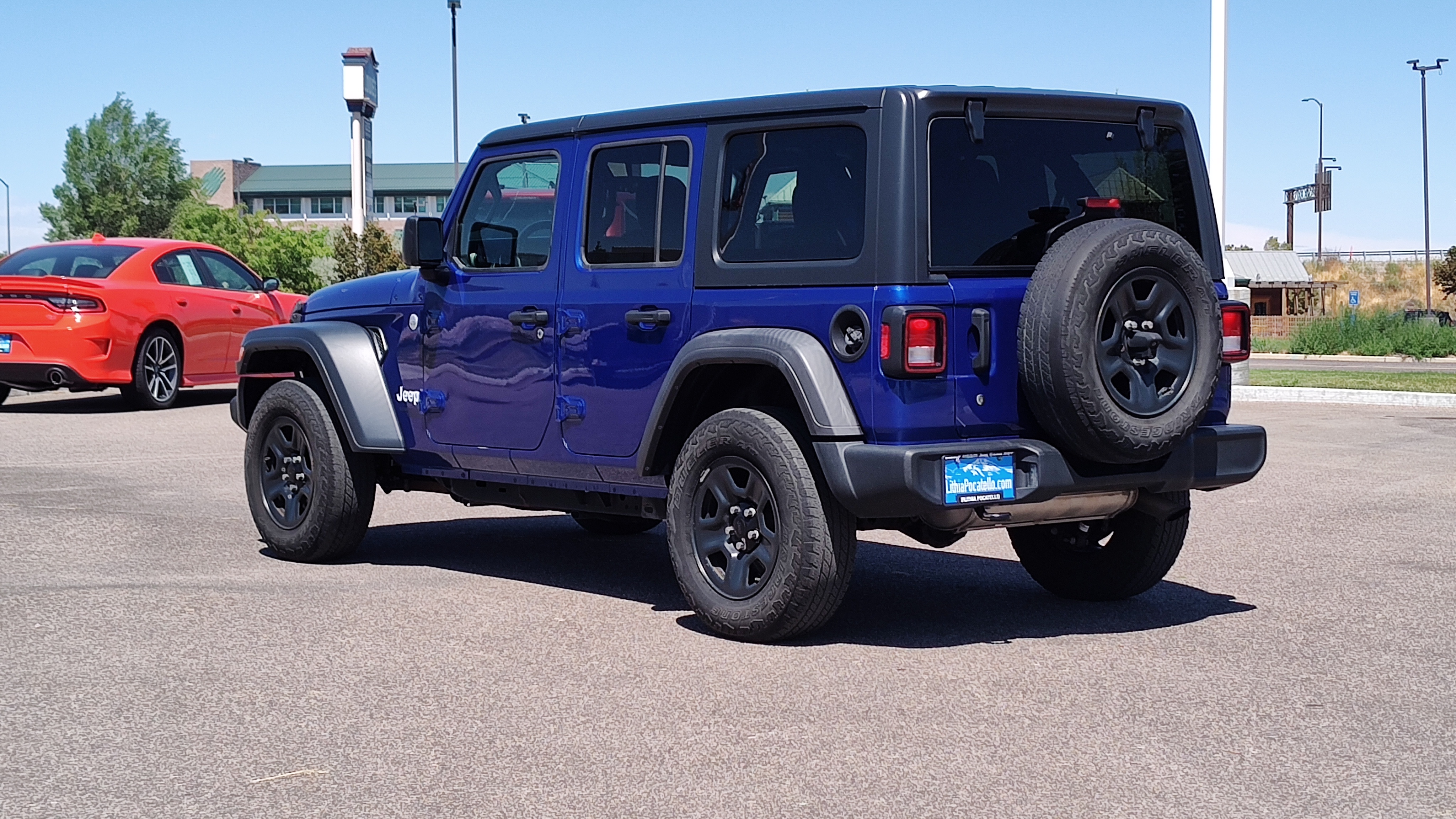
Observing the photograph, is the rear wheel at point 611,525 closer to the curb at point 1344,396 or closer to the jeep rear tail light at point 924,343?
the jeep rear tail light at point 924,343

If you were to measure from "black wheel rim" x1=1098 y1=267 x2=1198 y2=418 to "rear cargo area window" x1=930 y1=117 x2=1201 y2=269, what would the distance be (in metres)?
0.39

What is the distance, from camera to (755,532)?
6.27 metres

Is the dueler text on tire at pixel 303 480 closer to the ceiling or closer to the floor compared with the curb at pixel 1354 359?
closer to the floor

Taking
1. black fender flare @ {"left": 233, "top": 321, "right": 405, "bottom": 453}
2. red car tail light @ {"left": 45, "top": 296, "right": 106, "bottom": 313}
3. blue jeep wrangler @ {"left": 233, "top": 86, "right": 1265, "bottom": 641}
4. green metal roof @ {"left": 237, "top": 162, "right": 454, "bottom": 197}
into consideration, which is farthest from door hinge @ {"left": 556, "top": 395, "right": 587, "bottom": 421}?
green metal roof @ {"left": 237, "top": 162, "right": 454, "bottom": 197}

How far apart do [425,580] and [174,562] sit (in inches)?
51.7

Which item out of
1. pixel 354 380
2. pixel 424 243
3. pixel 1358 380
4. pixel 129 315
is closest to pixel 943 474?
pixel 424 243

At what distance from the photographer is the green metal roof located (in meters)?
142

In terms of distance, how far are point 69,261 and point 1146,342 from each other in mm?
13741

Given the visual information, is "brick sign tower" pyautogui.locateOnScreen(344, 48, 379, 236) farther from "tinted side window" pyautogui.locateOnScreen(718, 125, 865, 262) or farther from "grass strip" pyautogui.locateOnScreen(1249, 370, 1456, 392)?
"tinted side window" pyautogui.locateOnScreen(718, 125, 865, 262)

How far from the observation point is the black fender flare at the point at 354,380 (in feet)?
26.1

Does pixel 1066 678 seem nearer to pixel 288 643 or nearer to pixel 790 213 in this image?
pixel 790 213

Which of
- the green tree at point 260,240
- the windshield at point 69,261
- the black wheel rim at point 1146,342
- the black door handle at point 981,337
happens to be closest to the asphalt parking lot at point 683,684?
the black wheel rim at point 1146,342

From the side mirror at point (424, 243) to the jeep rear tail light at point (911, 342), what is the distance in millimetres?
2600

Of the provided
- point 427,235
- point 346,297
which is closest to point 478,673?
point 427,235
